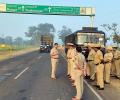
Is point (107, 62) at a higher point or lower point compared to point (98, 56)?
lower

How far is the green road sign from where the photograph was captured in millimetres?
65688

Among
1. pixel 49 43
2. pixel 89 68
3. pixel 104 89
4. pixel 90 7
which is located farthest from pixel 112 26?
pixel 104 89

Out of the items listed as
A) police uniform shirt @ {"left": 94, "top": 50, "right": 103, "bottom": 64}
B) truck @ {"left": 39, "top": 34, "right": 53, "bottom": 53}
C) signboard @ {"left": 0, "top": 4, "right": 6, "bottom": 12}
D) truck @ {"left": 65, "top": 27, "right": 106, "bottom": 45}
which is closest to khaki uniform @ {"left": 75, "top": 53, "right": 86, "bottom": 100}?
police uniform shirt @ {"left": 94, "top": 50, "right": 103, "bottom": 64}

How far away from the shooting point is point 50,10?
217 ft

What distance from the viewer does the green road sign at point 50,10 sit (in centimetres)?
6569

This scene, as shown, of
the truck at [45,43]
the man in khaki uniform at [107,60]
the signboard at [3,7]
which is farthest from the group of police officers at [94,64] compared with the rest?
the truck at [45,43]

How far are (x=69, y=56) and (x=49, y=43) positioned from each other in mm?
51229

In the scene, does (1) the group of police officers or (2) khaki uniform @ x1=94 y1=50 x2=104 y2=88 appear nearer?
(1) the group of police officers

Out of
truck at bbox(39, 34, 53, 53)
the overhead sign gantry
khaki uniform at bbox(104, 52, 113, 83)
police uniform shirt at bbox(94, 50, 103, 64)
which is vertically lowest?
truck at bbox(39, 34, 53, 53)

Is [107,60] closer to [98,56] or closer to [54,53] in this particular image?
[98,56]

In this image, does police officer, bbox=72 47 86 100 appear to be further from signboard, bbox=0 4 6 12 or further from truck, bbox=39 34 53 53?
truck, bbox=39 34 53 53

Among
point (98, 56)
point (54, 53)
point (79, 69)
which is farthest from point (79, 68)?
point (54, 53)

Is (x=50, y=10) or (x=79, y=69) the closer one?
(x=79, y=69)

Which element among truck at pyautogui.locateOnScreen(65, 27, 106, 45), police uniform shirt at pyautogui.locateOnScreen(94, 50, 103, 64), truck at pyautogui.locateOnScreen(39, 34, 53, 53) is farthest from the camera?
truck at pyautogui.locateOnScreen(39, 34, 53, 53)
